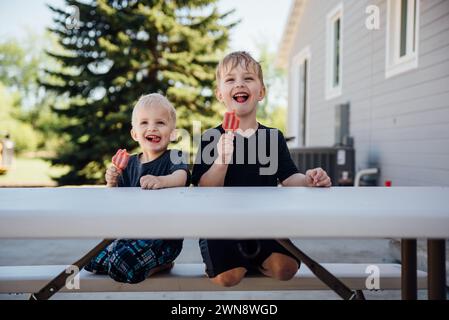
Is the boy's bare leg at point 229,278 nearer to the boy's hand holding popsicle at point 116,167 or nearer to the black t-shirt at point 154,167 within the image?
the black t-shirt at point 154,167

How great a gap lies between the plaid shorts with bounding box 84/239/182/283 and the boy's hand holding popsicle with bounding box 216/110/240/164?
48 cm

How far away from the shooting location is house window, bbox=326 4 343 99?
27.9ft

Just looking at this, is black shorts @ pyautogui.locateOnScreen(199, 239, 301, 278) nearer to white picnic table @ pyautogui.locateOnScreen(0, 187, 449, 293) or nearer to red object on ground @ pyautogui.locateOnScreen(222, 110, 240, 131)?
red object on ground @ pyautogui.locateOnScreen(222, 110, 240, 131)

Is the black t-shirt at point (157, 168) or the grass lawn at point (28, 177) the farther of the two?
the grass lawn at point (28, 177)

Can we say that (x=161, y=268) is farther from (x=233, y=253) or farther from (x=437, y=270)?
(x=437, y=270)

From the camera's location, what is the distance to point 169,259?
189 centimetres

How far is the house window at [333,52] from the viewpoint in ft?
27.9

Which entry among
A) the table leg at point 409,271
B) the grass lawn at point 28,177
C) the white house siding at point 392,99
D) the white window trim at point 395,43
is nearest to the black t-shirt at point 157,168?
the table leg at point 409,271

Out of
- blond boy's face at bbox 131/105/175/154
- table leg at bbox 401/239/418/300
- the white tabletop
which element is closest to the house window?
blond boy's face at bbox 131/105/175/154

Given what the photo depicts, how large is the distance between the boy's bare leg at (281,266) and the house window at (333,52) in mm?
6925

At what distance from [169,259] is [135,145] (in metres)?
Result: 11.2
